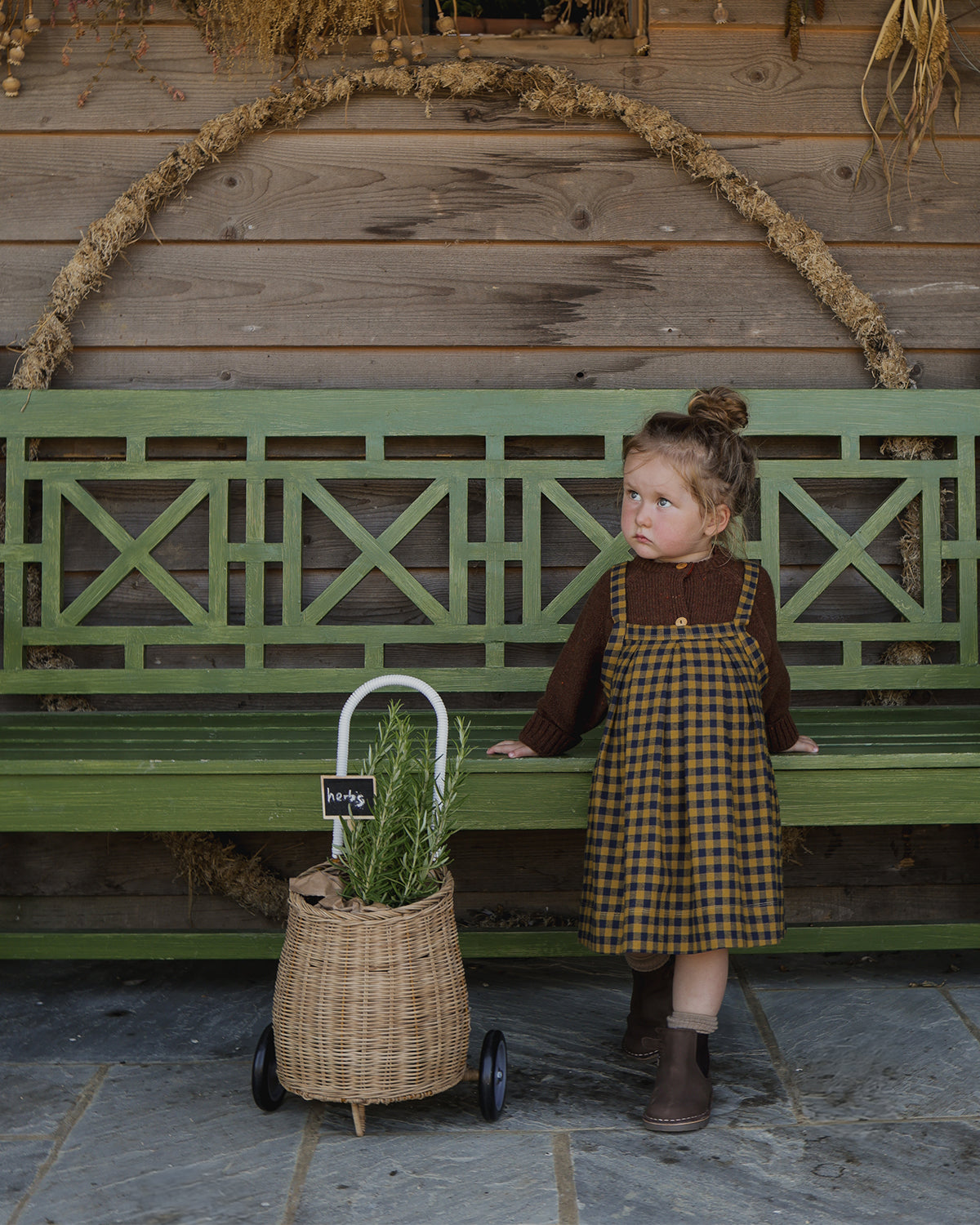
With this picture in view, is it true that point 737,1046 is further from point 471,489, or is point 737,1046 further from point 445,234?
point 445,234

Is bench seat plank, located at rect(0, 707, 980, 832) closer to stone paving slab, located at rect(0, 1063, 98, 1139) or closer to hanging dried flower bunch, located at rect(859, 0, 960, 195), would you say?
stone paving slab, located at rect(0, 1063, 98, 1139)

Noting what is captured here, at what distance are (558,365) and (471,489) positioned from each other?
363 millimetres

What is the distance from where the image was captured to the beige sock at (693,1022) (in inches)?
77.0

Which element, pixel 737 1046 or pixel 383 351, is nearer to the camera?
pixel 737 1046

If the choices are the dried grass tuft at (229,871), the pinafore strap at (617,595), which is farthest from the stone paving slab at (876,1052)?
the dried grass tuft at (229,871)

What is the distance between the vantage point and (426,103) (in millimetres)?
2838

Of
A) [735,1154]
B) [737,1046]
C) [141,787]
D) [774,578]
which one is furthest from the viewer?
[774,578]

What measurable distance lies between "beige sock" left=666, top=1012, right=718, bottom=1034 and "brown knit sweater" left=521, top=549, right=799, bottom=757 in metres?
0.49

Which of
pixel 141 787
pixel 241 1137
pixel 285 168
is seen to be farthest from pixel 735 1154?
pixel 285 168

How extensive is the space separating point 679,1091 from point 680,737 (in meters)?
0.56

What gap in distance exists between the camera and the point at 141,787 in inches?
84.0

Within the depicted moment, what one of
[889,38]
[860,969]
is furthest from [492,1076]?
[889,38]

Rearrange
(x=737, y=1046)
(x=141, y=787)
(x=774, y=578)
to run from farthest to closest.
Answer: (x=774, y=578) < (x=737, y=1046) < (x=141, y=787)

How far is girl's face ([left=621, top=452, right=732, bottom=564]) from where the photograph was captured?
206cm
